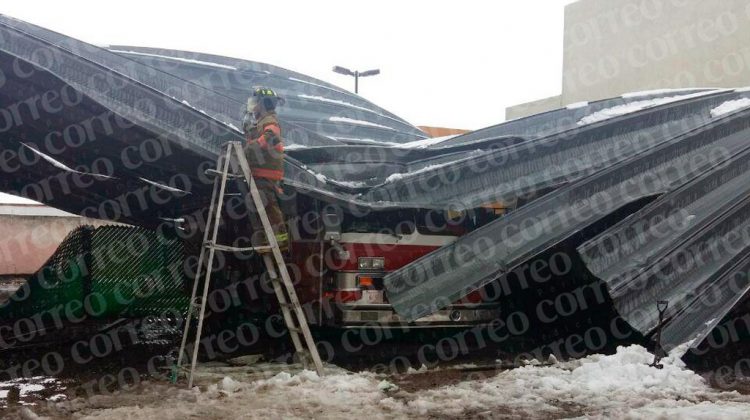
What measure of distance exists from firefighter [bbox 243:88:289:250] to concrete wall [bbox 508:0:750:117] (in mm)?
19804

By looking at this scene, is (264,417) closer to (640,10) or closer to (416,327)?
(416,327)

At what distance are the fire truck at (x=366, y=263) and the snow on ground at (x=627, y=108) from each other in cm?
186

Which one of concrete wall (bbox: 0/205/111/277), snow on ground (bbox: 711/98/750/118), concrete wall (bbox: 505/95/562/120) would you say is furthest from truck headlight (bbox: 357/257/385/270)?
concrete wall (bbox: 505/95/562/120)

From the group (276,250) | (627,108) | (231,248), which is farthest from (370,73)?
(231,248)

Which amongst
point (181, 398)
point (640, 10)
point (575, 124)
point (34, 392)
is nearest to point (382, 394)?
point (181, 398)

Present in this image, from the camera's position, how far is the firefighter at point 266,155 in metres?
5.86

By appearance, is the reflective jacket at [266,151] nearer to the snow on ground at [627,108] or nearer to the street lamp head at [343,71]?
the snow on ground at [627,108]

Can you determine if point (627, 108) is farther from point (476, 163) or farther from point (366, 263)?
point (366, 263)

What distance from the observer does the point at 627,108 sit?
752cm

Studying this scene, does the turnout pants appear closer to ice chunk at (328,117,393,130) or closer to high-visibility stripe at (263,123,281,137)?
high-visibility stripe at (263,123,281,137)

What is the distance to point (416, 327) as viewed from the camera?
6371mm

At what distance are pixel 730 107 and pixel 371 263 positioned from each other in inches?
166

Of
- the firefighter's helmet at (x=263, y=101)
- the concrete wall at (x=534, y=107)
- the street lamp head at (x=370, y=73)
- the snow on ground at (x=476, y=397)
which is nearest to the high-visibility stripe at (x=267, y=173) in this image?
the firefighter's helmet at (x=263, y=101)

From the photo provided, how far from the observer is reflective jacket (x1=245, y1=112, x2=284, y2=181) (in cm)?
585
